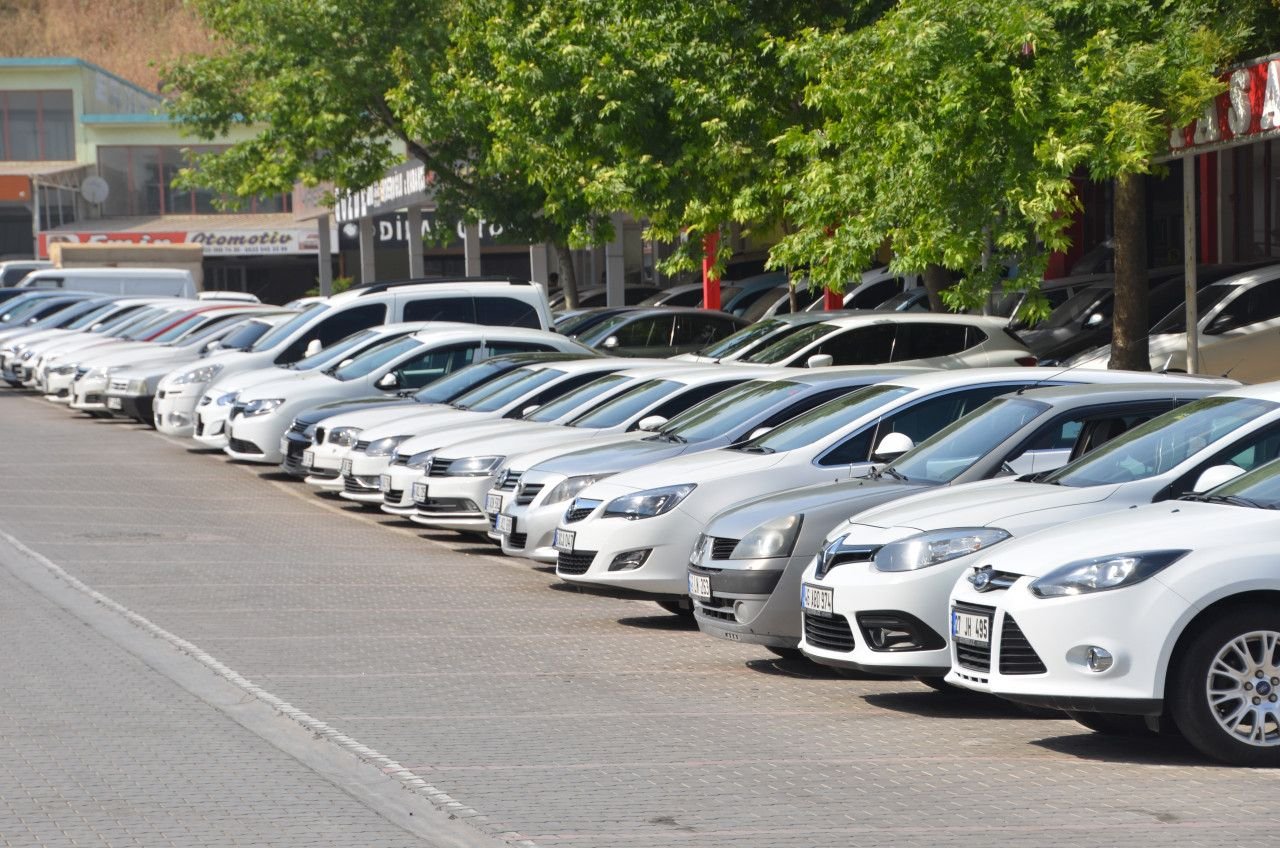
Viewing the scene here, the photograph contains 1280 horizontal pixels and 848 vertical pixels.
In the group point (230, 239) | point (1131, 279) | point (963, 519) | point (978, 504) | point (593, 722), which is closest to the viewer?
point (593, 722)

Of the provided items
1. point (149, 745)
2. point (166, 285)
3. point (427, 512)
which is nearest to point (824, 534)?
point (149, 745)

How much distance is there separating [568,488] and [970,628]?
17.9ft

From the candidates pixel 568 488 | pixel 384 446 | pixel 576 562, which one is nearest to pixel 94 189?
pixel 384 446

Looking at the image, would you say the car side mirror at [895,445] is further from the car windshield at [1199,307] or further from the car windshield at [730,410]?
the car windshield at [1199,307]

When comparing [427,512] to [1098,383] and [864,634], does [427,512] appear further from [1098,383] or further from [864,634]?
[864,634]

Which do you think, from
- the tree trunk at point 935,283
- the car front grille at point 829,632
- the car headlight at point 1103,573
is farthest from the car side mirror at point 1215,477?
the tree trunk at point 935,283

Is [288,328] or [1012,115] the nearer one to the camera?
[1012,115]

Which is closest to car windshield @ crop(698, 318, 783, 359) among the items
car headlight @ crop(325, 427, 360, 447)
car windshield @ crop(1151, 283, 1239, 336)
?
car windshield @ crop(1151, 283, 1239, 336)

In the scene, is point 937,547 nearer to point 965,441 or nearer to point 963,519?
point 963,519

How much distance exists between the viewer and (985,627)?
316 inches

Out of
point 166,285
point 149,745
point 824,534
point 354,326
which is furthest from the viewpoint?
point 166,285

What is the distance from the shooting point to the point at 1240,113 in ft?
54.0

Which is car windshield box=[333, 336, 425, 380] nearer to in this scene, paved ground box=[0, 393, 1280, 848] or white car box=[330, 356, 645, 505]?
white car box=[330, 356, 645, 505]

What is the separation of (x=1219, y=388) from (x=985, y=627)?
3.76 metres
